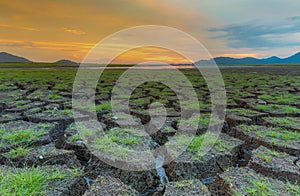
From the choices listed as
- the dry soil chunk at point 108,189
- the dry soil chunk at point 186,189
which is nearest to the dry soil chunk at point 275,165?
the dry soil chunk at point 186,189

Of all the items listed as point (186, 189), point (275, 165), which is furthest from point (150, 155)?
point (275, 165)

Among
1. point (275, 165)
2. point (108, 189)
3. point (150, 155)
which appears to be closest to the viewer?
point (108, 189)

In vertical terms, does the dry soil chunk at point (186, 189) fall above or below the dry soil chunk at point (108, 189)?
below

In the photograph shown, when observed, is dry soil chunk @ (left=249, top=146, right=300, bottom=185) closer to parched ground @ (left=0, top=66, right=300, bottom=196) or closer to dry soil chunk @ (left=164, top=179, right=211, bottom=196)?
parched ground @ (left=0, top=66, right=300, bottom=196)

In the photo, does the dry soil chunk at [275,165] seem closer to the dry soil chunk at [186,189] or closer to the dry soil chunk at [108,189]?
the dry soil chunk at [186,189]

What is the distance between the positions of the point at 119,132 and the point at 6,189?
1.25 meters

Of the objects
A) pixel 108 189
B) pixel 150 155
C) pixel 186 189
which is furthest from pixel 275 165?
pixel 108 189

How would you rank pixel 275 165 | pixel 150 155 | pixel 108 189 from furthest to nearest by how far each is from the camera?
pixel 150 155 < pixel 275 165 < pixel 108 189

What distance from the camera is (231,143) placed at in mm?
2203

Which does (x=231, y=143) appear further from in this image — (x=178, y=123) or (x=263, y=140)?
(x=178, y=123)

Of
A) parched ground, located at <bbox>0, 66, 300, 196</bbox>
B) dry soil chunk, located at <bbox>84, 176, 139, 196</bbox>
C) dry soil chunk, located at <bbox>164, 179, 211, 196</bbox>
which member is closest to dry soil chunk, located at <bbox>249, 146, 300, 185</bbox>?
parched ground, located at <bbox>0, 66, 300, 196</bbox>

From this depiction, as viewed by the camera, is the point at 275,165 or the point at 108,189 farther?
the point at 275,165

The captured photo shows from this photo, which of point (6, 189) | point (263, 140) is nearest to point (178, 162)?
point (263, 140)

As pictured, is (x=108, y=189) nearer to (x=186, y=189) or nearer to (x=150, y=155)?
(x=186, y=189)
